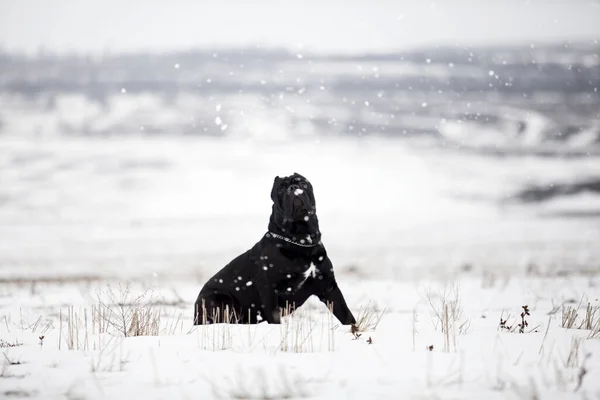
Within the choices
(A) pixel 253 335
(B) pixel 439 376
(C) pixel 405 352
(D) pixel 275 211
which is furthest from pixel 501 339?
(D) pixel 275 211

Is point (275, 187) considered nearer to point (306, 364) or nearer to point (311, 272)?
point (311, 272)

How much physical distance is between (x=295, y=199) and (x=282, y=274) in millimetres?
765

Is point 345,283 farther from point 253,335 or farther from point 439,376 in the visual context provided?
point 439,376

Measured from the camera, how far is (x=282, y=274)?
7.02 metres

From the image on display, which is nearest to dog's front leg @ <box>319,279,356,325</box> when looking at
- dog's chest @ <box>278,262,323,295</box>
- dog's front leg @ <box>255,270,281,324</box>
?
dog's chest @ <box>278,262,323,295</box>

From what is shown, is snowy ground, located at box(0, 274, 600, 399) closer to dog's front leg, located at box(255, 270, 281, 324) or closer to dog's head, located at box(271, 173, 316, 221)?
dog's front leg, located at box(255, 270, 281, 324)

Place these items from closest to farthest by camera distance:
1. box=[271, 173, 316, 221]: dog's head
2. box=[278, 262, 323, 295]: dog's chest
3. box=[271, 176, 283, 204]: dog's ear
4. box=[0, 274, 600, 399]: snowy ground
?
box=[0, 274, 600, 399]: snowy ground, box=[278, 262, 323, 295]: dog's chest, box=[271, 173, 316, 221]: dog's head, box=[271, 176, 283, 204]: dog's ear

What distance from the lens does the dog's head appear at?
7.07 meters

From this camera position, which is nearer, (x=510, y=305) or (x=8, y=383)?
(x=8, y=383)

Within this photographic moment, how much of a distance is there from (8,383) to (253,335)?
2233mm

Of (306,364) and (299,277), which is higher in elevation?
(299,277)

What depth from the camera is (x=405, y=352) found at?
17.9 feet

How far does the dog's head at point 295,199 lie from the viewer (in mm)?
7074

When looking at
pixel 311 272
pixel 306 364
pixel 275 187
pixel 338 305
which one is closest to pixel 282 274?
pixel 311 272
